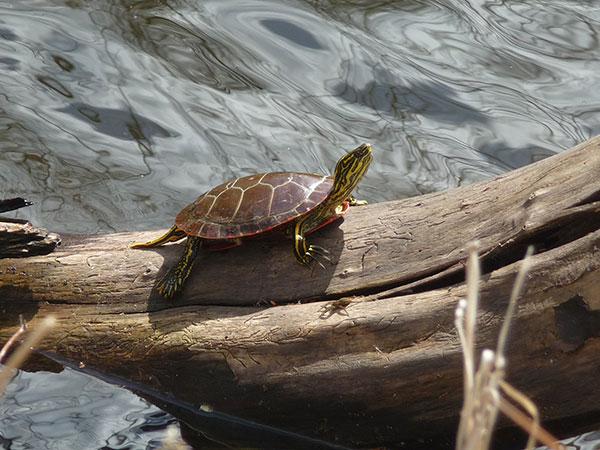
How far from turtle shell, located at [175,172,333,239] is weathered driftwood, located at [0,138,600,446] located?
18cm

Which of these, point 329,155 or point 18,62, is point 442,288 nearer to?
point 329,155

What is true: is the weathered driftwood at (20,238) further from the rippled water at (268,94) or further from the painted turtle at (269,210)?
the rippled water at (268,94)

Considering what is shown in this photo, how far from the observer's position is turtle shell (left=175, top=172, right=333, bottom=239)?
3234 mm

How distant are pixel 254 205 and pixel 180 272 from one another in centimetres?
46

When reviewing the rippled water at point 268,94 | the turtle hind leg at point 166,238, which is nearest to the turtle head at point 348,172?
the turtle hind leg at point 166,238

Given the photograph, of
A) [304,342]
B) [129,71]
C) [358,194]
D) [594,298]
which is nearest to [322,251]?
[304,342]

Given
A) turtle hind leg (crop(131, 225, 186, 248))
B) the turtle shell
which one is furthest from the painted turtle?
turtle hind leg (crop(131, 225, 186, 248))

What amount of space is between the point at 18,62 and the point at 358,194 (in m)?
3.10

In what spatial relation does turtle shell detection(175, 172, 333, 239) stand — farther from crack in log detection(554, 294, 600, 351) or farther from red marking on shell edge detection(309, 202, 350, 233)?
crack in log detection(554, 294, 600, 351)

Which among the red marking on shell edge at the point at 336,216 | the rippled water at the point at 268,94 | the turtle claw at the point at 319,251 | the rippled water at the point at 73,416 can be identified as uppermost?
the red marking on shell edge at the point at 336,216

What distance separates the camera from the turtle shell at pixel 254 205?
10.6 feet

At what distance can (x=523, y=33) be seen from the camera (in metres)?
6.82

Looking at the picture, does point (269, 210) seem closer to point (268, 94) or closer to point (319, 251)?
point (319, 251)

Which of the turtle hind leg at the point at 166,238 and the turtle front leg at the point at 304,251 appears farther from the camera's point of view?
the turtle hind leg at the point at 166,238
